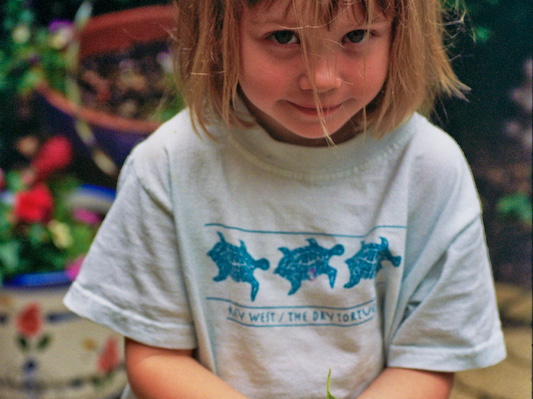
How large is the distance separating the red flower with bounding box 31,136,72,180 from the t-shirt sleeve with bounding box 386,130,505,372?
0.84 metres

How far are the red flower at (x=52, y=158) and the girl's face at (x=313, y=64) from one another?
2.58 ft

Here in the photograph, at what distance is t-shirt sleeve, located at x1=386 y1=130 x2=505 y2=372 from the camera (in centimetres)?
75

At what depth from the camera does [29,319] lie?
122cm

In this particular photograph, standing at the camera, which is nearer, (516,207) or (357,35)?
(357,35)

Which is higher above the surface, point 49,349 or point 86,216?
point 86,216

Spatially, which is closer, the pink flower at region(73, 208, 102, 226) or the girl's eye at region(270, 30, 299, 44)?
the girl's eye at region(270, 30, 299, 44)

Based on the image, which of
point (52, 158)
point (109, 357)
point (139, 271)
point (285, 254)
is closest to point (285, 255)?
point (285, 254)

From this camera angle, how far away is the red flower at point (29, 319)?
4.01 feet

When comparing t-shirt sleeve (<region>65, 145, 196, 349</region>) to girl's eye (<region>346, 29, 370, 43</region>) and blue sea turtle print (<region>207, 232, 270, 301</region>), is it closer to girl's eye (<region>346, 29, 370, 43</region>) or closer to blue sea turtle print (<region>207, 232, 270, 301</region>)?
blue sea turtle print (<region>207, 232, 270, 301</region>)

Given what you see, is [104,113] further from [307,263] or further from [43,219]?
[307,263]

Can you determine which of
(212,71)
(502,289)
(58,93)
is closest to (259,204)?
(212,71)

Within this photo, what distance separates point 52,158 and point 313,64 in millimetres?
883

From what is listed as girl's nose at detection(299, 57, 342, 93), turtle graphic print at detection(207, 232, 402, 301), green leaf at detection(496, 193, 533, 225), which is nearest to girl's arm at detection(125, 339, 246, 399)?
turtle graphic print at detection(207, 232, 402, 301)

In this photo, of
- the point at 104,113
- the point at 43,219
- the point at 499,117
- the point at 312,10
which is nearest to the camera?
the point at 312,10
